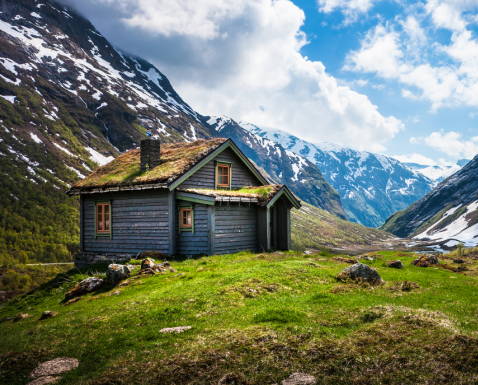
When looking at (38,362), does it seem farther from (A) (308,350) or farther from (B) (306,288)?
(B) (306,288)

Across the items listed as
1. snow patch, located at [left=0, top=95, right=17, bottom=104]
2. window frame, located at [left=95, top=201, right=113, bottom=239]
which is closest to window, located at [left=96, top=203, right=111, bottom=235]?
window frame, located at [left=95, top=201, right=113, bottom=239]

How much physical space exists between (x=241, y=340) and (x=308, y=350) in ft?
5.98

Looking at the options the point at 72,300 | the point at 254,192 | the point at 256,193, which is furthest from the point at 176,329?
the point at 254,192

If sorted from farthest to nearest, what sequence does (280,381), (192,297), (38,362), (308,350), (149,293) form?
1. (149,293)
2. (192,297)
3. (38,362)
4. (308,350)
5. (280,381)

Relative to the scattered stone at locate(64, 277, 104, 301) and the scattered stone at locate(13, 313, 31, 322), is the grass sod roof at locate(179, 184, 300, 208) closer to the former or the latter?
the scattered stone at locate(64, 277, 104, 301)

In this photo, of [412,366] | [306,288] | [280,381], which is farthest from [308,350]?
[306,288]

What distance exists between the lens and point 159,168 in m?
32.9

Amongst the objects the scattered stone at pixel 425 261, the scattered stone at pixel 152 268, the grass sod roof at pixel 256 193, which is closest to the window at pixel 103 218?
the grass sod roof at pixel 256 193

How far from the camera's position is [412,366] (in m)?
8.21

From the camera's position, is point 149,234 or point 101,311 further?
point 149,234

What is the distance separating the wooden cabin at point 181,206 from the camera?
29438mm

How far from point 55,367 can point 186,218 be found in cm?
1977

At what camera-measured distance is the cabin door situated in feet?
115

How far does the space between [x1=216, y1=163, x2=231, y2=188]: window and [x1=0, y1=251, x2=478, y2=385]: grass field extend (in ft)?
55.4
